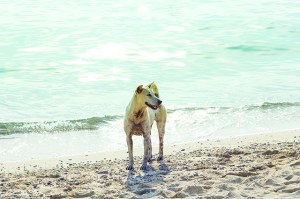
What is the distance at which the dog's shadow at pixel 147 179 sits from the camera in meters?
7.25

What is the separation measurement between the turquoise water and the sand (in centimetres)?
141

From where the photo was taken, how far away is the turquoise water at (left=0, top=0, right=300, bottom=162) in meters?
12.3

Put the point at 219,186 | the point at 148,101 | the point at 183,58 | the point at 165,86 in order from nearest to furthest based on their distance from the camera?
the point at 219,186 → the point at 148,101 → the point at 165,86 → the point at 183,58

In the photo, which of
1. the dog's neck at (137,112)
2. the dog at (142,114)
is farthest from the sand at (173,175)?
the dog's neck at (137,112)

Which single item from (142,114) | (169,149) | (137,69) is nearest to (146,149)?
(142,114)

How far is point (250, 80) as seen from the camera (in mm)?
17984

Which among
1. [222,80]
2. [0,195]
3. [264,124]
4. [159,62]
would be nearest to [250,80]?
[222,80]

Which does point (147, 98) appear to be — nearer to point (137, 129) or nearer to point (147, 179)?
point (137, 129)

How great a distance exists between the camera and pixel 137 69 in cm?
2033

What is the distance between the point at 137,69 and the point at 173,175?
1253cm

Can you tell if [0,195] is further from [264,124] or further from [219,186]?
[264,124]

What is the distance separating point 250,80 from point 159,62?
4.31 m

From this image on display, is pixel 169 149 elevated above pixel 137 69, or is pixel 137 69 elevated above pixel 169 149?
pixel 137 69

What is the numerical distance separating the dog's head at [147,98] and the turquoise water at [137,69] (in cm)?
277
